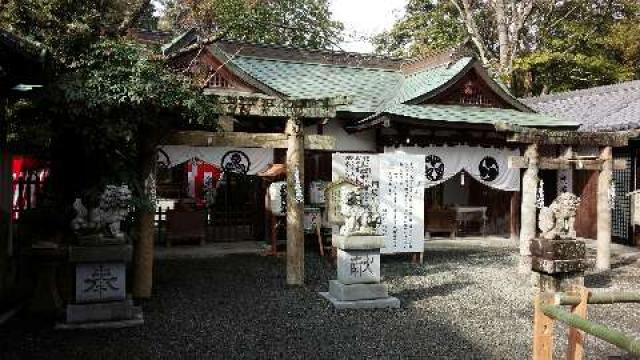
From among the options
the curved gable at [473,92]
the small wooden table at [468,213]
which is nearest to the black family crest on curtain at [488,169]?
the small wooden table at [468,213]

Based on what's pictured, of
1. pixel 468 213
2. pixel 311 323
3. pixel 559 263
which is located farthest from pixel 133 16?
pixel 468 213

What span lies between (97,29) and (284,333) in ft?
22.2

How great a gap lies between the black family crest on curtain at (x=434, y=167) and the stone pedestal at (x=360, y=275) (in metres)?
6.64

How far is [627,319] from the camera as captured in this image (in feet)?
25.8

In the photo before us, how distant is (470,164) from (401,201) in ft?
13.6

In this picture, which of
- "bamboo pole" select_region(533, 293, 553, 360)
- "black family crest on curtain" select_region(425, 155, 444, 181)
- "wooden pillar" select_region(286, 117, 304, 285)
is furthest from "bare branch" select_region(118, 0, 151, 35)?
"bamboo pole" select_region(533, 293, 553, 360)

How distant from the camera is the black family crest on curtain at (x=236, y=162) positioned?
13.0 m

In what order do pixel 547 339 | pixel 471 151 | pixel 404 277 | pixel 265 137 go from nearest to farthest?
pixel 547 339, pixel 265 137, pixel 404 277, pixel 471 151

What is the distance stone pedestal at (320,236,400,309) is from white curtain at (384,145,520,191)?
251 inches

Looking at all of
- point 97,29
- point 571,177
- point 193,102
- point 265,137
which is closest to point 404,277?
point 265,137

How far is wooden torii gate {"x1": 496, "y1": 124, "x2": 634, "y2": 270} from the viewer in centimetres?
1086

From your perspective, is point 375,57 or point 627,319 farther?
point 375,57

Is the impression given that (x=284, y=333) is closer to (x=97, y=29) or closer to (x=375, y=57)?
(x=97, y=29)

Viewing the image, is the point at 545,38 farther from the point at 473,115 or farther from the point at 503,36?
the point at 473,115
